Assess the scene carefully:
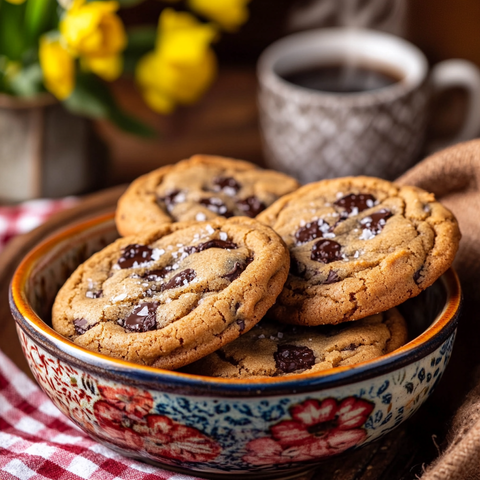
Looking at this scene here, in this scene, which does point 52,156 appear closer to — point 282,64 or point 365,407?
point 282,64

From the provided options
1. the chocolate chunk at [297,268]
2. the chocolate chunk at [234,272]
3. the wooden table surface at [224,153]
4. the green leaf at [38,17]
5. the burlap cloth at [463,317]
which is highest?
the green leaf at [38,17]

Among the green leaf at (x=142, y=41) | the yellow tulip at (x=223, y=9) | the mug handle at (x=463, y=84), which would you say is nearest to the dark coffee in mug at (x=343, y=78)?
the mug handle at (x=463, y=84)

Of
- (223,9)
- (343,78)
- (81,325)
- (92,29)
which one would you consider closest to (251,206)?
(81,325)

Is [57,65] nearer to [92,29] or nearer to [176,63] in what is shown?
[92,29]

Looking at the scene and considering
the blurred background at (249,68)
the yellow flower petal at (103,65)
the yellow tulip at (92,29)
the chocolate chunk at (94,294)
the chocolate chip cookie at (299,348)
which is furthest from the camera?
the blurred background at (249,68)

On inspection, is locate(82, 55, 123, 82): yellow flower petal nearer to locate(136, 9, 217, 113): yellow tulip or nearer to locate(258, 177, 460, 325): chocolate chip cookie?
locate(136, 9, 217, 113): yellow tulip

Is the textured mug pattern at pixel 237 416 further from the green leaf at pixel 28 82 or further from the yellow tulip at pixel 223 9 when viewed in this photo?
the yellow tulip at pixel 223 9

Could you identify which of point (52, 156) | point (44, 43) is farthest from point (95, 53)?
point (52, 156)

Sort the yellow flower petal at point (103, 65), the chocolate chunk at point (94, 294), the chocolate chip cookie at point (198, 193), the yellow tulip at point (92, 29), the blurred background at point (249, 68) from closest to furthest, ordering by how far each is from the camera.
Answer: the chocolate chunk at point (94, 294), the chocolate chip cookie at point (198, 193), the yellow tulip at point (92, 29), the yellow flower petal at point (103, 65), the blurred background at point (249, 68)
